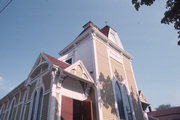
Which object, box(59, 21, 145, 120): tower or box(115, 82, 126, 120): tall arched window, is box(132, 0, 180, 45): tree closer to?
box(59, 21, 145, 120): tower

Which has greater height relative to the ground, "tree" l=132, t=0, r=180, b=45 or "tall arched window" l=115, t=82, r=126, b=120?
"tree" l=132, t=0, r=180, b=45

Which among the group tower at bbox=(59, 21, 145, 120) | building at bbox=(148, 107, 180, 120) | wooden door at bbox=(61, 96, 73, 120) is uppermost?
tower at bbox=(59, 21, 145, 120)

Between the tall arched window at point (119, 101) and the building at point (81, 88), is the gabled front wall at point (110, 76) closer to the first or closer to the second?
the building at point (81, 88)

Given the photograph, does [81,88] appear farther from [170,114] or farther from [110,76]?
[170,114]

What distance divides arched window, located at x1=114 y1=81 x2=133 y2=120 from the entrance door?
3.70 m

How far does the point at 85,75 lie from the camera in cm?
969

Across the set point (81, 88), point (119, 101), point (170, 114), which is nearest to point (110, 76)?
point (119, 101)

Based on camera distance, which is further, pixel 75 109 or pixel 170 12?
pixel 75 109

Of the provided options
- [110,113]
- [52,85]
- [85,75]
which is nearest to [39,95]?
[52,85]

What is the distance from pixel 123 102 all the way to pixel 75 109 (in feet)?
17.9

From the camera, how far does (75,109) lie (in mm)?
8609

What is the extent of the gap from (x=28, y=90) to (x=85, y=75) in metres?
5.22

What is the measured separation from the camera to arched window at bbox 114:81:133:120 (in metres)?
11.4

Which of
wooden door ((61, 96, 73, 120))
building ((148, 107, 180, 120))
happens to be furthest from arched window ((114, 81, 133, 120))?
building ((148, 107, 180, 120))
